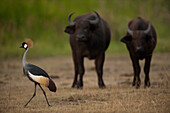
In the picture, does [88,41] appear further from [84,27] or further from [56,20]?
[56,20]

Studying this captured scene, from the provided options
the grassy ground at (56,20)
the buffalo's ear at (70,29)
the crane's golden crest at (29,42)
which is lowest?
the grassy ground at (56,20)

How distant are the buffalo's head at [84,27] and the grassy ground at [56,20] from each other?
1037 centimetres

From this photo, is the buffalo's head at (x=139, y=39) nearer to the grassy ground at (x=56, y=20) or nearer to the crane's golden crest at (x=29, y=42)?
the crane's golden crest at (x=29, y=42)

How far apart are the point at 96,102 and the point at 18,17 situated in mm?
18959

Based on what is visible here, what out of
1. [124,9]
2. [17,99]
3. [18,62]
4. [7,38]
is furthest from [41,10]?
[17,99]

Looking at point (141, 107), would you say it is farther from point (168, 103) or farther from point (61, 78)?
point (61, 78)

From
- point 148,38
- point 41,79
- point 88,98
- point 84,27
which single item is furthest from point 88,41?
point 41,79

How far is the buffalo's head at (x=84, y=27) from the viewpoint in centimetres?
1035

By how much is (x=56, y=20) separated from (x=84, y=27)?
16.9m

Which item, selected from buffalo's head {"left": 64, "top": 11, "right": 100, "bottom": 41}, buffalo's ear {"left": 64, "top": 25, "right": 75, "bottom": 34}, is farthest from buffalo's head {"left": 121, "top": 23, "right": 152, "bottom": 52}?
buffalo's ear {"left": 64, "top": 25, "right": 75, "bottom": 34}

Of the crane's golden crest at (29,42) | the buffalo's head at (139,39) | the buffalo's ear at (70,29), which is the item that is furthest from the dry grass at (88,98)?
the buffalo's ear at (70,29)

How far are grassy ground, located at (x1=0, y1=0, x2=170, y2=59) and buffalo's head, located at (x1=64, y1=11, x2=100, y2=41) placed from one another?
10372 millimetres

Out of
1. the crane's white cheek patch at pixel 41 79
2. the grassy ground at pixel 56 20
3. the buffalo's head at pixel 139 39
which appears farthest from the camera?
the grassy ground at pixel 56 20

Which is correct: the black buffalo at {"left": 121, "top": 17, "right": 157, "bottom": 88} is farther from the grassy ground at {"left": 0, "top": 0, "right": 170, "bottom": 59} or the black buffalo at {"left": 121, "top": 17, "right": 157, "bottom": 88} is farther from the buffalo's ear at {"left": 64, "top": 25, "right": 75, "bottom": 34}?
the grassy ground at {"left": 0, "top": 0, "right": 170, "bottom": 59}
